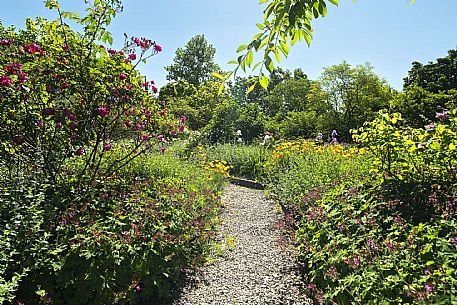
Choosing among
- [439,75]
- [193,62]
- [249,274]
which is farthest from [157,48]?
[193,62]

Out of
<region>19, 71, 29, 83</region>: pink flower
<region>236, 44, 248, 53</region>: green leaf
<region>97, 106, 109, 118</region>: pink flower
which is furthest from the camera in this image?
<region>97, 106, 109, 118</region>: pink flower

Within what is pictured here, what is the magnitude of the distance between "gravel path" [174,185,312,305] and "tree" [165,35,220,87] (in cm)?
3883

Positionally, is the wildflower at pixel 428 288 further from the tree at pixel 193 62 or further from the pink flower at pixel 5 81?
the tree at pixel 193 62

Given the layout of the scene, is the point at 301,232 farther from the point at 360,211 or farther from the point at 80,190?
the point at 80,190

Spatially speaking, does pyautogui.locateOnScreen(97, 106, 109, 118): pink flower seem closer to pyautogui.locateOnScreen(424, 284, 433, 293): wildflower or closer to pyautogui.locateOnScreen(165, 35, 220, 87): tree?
pyautogui.locateOnScreen(424, 284, 433, 293): wildflower

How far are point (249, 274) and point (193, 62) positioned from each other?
41202 millimetres

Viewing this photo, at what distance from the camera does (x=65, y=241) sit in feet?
8.51

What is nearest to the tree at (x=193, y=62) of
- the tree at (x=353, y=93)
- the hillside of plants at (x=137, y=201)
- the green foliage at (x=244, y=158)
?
the tree at (x=353, y=93)

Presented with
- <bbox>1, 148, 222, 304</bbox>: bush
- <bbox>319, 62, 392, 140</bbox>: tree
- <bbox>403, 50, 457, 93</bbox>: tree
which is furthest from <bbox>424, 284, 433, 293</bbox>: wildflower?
<bbox>403, 50, 457, 93</bbox>: tree

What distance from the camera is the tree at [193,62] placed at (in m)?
42.5

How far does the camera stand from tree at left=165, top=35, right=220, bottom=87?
140ft

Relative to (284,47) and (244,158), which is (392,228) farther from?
(244,158)

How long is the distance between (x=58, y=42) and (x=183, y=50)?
135ft

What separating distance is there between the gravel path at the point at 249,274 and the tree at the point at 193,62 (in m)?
38.8
